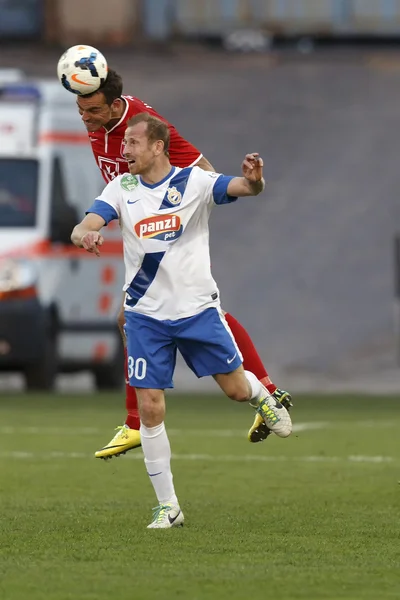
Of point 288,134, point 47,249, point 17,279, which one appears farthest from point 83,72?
point 288,134

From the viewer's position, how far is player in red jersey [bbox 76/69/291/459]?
10516 millimetres

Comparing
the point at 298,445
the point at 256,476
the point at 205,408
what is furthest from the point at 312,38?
the point at 256,476

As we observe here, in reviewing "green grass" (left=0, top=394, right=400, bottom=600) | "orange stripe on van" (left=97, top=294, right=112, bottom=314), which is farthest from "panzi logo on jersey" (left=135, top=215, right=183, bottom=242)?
"orange stripe on van" (left=97, top=294, right=112, bottom=314)

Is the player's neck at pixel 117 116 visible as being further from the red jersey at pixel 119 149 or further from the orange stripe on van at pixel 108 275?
the orange stripe on van at pixel 108 275

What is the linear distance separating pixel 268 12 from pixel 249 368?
90.3ft

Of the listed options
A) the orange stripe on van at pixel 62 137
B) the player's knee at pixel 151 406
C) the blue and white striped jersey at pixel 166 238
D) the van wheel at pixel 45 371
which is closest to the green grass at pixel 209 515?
the player's knee at pixel 151 406

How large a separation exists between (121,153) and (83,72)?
579 mm

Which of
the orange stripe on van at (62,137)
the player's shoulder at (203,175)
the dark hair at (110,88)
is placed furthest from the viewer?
the orange stripe on van at (62,137)

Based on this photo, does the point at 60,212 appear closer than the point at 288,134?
Yes

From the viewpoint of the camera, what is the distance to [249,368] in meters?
10.8

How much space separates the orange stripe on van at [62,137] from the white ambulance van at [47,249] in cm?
1

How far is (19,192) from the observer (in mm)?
22047

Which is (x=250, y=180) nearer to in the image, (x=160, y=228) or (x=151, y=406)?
(x=160, y=228)

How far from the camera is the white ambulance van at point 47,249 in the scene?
2142 cm
